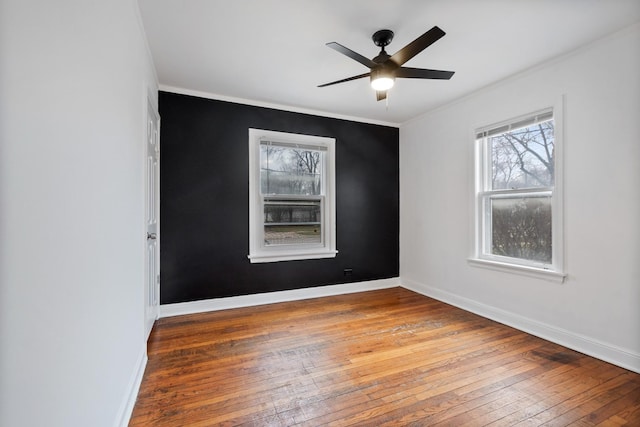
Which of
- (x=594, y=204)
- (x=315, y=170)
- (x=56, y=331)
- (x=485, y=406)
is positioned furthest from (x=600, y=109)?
(x=56, y=331)

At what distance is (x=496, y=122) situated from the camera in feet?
10.7

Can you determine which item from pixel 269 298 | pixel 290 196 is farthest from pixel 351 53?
pixel 269 298

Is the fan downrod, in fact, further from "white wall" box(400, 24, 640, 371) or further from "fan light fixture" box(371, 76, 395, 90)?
"white wall" box(400, 24, 640, 371)

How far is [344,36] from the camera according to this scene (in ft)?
7.95

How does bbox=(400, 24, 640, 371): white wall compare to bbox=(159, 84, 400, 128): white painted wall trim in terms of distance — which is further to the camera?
bbox=(159, 84, 400, 128): white painted wall trim

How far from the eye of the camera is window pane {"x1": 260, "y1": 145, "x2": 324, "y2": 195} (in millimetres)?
3912

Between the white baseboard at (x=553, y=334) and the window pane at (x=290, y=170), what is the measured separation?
2.31 meters

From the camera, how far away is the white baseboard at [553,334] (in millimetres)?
2303

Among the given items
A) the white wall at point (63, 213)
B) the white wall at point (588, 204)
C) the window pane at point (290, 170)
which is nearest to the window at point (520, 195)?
the white wall at point (588, 204)

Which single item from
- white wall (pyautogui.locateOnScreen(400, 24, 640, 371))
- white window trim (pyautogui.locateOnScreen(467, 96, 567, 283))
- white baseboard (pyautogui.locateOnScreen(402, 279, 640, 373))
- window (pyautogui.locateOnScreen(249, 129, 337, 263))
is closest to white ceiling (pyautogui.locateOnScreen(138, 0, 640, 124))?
white wall (pyautogui.locateOnScreen(400, 24, 640, 371))

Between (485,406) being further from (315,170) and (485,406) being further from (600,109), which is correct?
(315,170)

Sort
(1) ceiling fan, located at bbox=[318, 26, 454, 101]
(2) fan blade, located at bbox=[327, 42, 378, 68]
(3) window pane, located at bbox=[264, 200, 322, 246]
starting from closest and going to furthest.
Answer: (2) fan blade, located at bbox=[327, 42, 378, 68]
(1) ceiling fan, located at bbox=[318, 26, 454, 101]
(3) window pane, located at bbox=[264, 200, 322, 246]

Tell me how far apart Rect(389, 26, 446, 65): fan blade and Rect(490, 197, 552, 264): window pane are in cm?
198

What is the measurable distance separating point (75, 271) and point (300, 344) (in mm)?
2015
